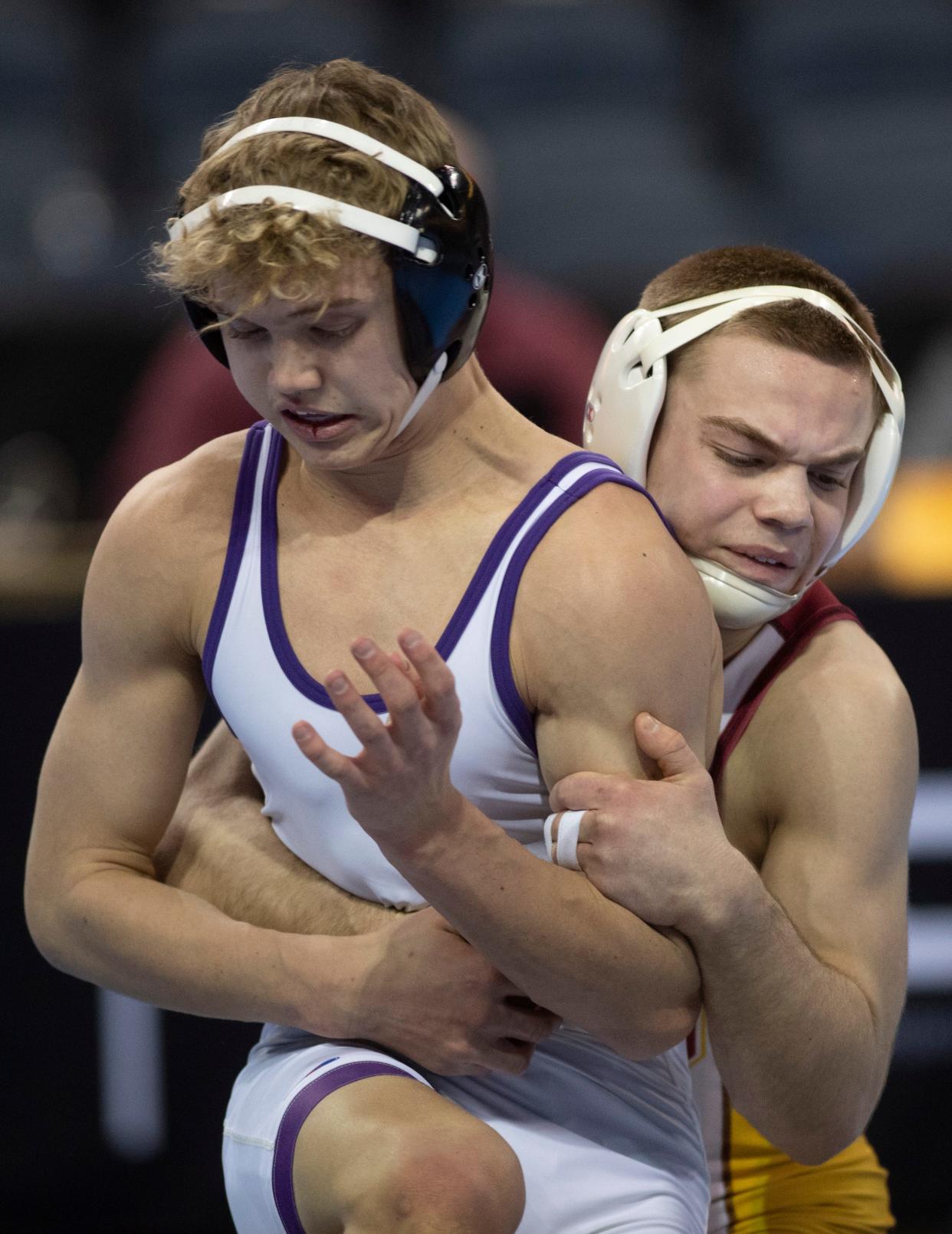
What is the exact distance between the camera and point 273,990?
2.19 meters

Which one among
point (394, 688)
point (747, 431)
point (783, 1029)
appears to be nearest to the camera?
point (394, 688)

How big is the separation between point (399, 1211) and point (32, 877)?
0.81 m

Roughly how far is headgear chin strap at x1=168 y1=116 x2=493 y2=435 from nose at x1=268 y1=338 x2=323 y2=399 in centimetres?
12

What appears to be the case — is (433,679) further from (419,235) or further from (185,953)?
(185,953)

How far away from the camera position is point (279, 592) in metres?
2.24

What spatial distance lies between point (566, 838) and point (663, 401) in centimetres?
69

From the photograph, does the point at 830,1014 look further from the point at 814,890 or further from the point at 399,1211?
the point at 399,1211

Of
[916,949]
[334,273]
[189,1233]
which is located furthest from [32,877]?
[916,949]

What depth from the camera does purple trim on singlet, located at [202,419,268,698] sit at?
225 centimetres

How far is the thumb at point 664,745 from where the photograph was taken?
6.70 ft

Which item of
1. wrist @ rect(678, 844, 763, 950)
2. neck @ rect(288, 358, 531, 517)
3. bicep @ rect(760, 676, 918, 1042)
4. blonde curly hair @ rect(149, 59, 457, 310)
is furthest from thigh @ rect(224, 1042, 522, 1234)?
blonde curly hair @ rect(149, 59, 457, 310)


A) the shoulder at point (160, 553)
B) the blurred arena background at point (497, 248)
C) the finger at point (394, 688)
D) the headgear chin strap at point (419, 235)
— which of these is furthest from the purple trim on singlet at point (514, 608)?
the blurred arena background at point (497, 248)

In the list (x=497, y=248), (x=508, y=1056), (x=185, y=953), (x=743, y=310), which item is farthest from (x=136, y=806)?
(x=497, y=248)

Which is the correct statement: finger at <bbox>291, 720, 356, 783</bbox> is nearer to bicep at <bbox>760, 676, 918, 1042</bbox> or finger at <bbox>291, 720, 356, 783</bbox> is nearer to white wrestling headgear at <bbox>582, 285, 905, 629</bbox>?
white wrestling headgear at <bbox>582, 285, 905, 629</bbox>
